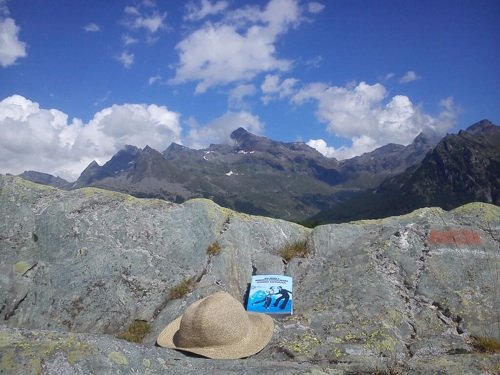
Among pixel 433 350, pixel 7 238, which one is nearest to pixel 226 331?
pixel 433 350

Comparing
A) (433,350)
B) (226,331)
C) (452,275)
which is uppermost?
(452,275)

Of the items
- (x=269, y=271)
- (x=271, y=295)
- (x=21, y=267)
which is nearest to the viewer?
(x=271, y=295)

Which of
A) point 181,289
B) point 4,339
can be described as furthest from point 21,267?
point 4,339

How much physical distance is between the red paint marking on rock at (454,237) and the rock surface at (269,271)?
4cm

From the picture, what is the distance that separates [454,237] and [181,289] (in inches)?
377

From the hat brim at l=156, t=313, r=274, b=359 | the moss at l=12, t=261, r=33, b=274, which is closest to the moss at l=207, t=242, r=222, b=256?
the hat brim at l=156, t=313, r=274, b=359

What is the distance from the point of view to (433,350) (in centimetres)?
1067

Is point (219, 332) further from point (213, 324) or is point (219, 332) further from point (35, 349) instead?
point (35, 349)

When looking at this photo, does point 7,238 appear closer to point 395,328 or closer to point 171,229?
point 171,229

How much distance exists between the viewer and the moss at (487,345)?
10.5 meters

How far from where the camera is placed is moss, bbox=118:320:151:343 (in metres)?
12.3

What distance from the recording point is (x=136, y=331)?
12.6 meters

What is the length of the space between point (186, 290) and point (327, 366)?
5981 mm

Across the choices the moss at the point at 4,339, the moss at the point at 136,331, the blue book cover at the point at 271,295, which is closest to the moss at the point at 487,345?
the blue book cover at the point at 271,295
